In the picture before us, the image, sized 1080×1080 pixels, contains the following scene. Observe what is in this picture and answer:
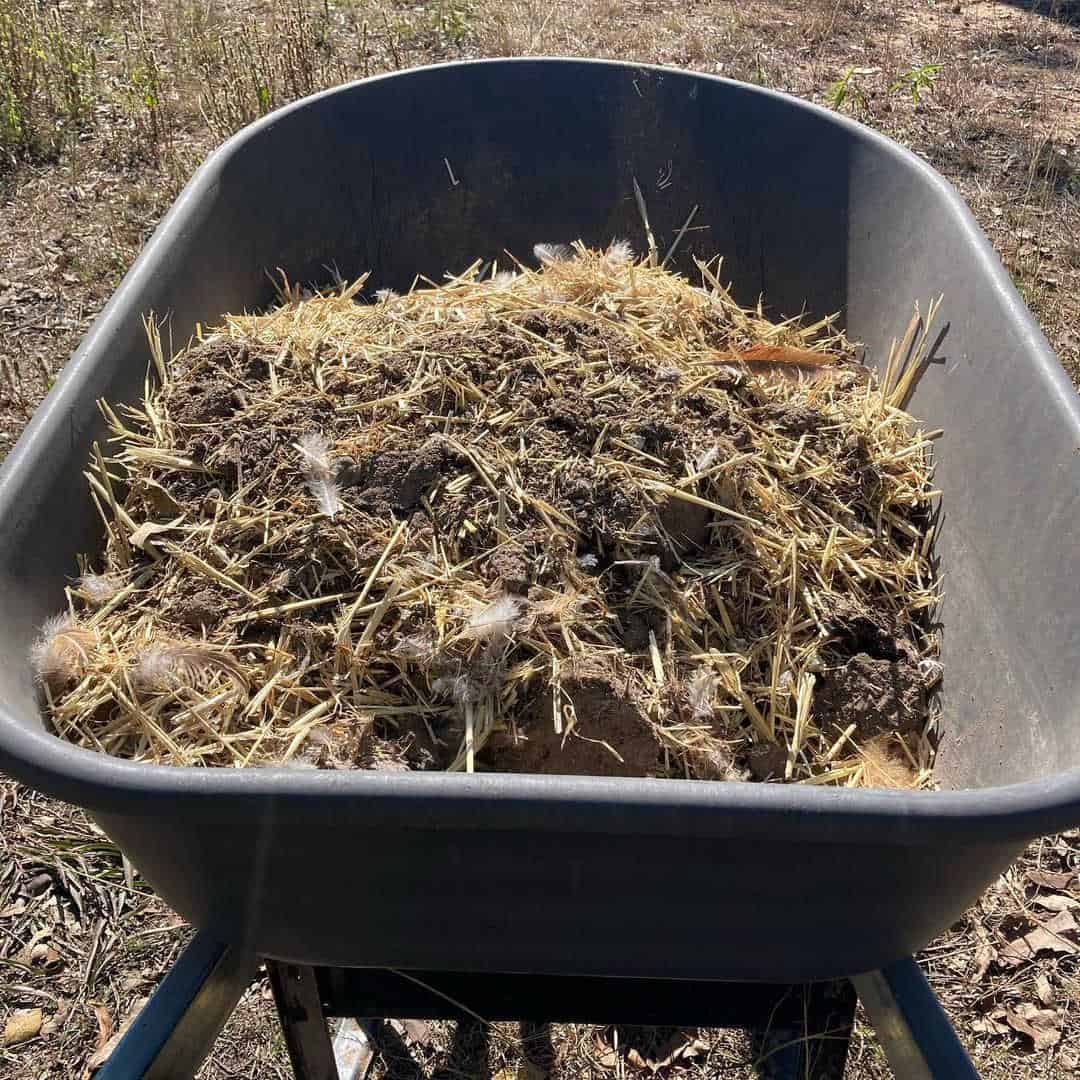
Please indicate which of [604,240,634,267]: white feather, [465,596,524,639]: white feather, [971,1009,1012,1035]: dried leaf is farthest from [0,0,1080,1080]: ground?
[604,240,634,267]: white feather

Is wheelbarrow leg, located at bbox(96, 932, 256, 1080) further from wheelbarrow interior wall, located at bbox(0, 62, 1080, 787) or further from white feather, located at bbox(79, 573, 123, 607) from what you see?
white feather, located at bbox(79, 573, 123, 607)

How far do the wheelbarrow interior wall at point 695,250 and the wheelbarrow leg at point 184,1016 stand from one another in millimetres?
349

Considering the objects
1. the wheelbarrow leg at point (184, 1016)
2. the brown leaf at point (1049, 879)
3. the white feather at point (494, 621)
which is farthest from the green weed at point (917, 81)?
the wheelbarrow leg at point (184, 1016)

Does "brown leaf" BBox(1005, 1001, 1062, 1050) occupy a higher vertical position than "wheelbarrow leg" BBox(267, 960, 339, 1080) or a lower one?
lower

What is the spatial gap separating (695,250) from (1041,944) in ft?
5.23

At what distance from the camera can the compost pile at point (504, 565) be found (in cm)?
127

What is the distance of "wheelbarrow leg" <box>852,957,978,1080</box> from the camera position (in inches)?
39.8

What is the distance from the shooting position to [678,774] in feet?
4.19

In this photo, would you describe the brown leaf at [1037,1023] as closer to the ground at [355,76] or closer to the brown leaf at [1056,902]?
the ground at [355,76]

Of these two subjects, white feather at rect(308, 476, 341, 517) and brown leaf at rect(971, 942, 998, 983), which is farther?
brown leaf at rect(971, 942, 998, 983)

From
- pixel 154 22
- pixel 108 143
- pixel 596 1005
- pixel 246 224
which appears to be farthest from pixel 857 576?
pixel 154 22

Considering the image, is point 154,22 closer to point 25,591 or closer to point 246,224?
point 246,224

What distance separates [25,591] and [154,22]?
5.29 m

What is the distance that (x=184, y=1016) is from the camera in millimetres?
1061
